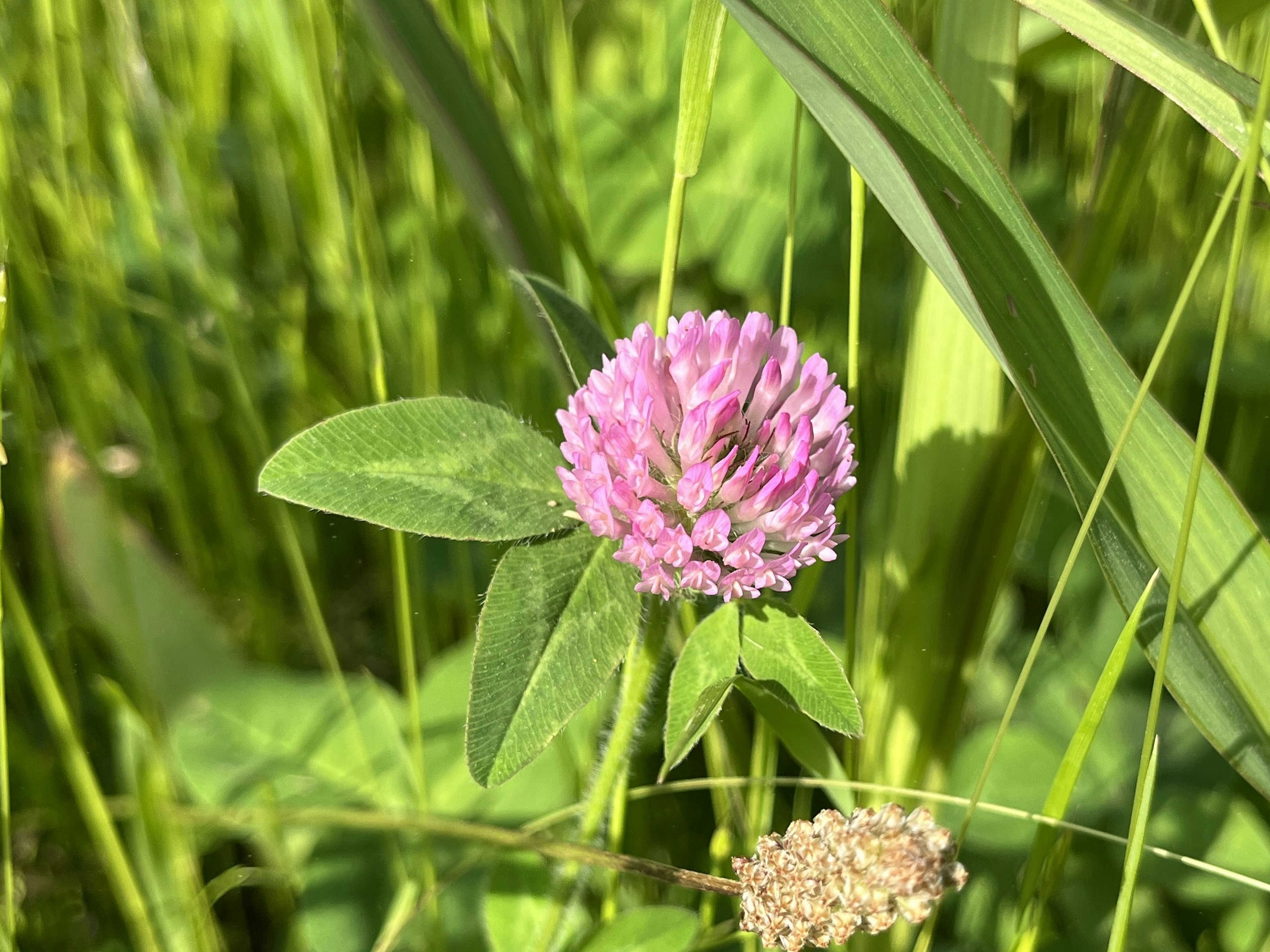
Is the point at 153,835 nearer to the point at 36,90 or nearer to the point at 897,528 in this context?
the point at 897,528

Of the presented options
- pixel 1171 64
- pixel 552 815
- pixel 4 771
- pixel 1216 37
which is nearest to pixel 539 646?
pixel 552 815

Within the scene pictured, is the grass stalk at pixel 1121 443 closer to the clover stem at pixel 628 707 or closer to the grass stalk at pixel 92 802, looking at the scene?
the clover stem at pixel 628 707

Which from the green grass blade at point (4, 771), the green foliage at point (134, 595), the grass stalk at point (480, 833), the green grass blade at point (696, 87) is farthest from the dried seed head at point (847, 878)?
the green foliage at point (134, 595)

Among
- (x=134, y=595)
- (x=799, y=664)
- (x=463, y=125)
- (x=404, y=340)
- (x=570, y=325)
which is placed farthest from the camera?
(x=404, y=340)

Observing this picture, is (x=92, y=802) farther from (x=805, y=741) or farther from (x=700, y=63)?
(x=700, y=63)

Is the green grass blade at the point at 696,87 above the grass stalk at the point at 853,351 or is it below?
above
